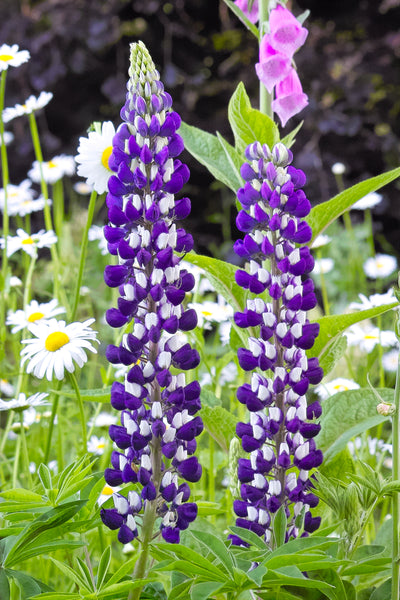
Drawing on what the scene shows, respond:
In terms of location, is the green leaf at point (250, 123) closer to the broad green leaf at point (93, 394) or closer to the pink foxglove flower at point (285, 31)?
the pink foxglove flower at point (285, 31)

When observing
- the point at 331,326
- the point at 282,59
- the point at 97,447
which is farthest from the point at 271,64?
the point at 97,447

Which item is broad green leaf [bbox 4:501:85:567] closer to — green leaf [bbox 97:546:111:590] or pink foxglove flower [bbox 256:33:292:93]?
green leaf [bbox 97:546:111:590]

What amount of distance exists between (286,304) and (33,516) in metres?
0.41

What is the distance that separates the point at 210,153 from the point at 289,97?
0.18 meters

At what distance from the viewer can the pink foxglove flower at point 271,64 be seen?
121cm

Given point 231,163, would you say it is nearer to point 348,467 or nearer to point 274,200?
point 274,200

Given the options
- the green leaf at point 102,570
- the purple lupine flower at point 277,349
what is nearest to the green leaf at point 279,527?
the purple lupine flower at point 277,349

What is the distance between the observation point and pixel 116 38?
11.6 feet

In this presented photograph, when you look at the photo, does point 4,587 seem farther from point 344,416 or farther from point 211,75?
point 211,75

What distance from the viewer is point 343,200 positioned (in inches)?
44.6

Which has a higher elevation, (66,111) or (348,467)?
(66,111)

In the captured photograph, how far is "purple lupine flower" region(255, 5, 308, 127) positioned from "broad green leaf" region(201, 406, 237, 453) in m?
0.49

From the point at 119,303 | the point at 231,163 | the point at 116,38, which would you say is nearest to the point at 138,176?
the point at 119,303

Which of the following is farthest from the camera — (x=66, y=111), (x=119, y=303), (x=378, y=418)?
(x=66, y=111)
